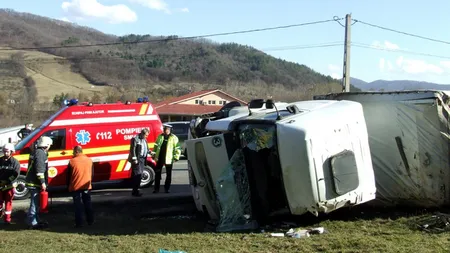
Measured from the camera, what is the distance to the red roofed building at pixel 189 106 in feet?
182

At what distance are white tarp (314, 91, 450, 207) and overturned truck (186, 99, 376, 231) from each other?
35.2 inches

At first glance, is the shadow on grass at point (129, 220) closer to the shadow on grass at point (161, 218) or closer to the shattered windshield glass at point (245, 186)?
the shadow on grass at point (161, 218)

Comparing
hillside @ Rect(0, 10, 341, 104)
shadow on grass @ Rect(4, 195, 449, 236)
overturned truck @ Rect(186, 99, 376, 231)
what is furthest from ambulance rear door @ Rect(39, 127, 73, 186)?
hillside @ Rect(0, 10, 341, 104)

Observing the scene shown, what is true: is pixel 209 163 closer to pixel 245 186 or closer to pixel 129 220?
pixel 245 186

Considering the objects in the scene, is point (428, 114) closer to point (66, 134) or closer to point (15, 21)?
point (66, 134)

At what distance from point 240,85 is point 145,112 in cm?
8324

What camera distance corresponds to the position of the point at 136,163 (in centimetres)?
1070

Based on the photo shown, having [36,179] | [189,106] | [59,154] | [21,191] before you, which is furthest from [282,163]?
[189,106]

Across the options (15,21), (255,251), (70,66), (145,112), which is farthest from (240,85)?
(255,251)

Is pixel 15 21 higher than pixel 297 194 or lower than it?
higher

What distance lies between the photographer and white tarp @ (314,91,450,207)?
7.80m

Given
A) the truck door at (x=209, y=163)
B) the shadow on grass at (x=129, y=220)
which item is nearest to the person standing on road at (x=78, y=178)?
the shadow on grass at (x=129, y=220)

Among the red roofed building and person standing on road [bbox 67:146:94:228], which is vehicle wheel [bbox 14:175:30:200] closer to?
person standing on road [bbox 67:146:94:228]

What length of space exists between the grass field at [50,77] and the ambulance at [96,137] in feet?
223
